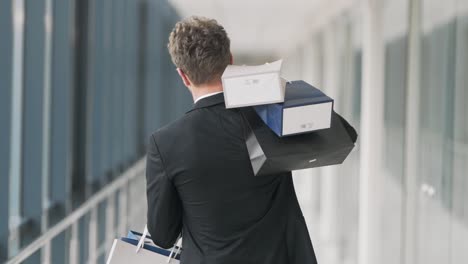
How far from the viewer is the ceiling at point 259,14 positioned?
6232mm

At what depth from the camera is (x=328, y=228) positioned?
597 centimetres

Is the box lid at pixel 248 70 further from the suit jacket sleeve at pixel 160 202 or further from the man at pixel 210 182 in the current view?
the suit jacket sleeve at pixel 160 202

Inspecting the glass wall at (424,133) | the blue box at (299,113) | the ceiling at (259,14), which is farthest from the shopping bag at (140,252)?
the ceiling at (259,14)

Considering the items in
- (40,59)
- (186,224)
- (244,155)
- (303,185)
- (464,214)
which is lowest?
(303,185)

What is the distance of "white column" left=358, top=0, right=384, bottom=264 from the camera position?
3.50 metres

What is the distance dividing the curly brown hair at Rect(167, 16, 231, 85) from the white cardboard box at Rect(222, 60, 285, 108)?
0.09 meters

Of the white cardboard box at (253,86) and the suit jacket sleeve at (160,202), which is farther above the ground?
the white cardboard box at (253,86)

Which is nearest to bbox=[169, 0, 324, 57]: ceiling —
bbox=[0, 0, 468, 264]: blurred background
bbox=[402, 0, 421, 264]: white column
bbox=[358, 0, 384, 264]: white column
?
bbox=[0, 0, 468, 264]: blurred background

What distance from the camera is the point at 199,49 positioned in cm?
146

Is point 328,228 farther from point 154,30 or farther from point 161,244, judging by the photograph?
point 161,244

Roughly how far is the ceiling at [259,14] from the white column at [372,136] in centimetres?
223

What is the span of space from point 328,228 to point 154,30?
2866mm

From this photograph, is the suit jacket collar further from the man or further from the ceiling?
the ceiling

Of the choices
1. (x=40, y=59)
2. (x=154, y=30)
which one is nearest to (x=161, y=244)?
(x=40, y=59)
